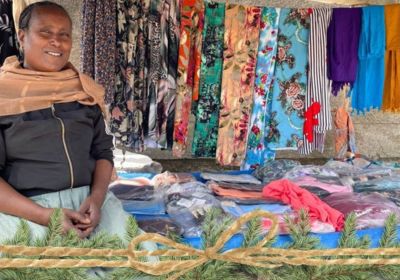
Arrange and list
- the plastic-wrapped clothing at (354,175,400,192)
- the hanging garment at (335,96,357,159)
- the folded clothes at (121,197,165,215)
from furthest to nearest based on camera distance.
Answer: the hanging garment at (335,96,357,159) → the plastic-wrapped clothing at (354,175,400,192) → the folded clothes at (121,197,165,215)

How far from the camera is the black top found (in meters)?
1.59

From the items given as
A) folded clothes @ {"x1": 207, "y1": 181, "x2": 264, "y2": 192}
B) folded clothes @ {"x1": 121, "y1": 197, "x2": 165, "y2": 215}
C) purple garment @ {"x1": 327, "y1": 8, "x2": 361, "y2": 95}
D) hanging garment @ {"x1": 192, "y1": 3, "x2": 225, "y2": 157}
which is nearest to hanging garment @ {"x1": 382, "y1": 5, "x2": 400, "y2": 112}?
purple garment @ {"x1": 327, "y1": 8, "x2": 361, "y2": 95}

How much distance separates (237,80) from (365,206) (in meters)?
1.74

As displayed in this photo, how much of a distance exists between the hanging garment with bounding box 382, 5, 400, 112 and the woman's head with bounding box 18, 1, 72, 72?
3.10 m

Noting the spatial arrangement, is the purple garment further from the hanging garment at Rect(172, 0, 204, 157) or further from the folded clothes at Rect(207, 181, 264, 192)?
the folded clothes at Rect(207, 181, 264, 192)

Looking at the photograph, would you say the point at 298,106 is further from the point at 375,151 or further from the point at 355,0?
the point at 375,151

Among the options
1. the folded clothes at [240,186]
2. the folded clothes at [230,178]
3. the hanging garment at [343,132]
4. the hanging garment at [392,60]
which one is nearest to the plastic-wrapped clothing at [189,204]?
the folded clothes at [240,186]

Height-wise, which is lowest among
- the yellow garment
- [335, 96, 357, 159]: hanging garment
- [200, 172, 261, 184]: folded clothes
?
[200, 172, 261, 184]: folded clothes

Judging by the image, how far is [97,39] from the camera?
3.38 m

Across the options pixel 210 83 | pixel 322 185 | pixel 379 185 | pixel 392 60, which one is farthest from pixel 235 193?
pixel 392 60

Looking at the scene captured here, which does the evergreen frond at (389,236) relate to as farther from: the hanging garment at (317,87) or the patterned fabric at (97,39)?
the hanging garment at (317,87)

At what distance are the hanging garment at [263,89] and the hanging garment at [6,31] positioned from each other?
195cm

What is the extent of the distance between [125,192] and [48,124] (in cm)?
117

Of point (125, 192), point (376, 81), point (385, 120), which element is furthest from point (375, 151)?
point (125, 192)
